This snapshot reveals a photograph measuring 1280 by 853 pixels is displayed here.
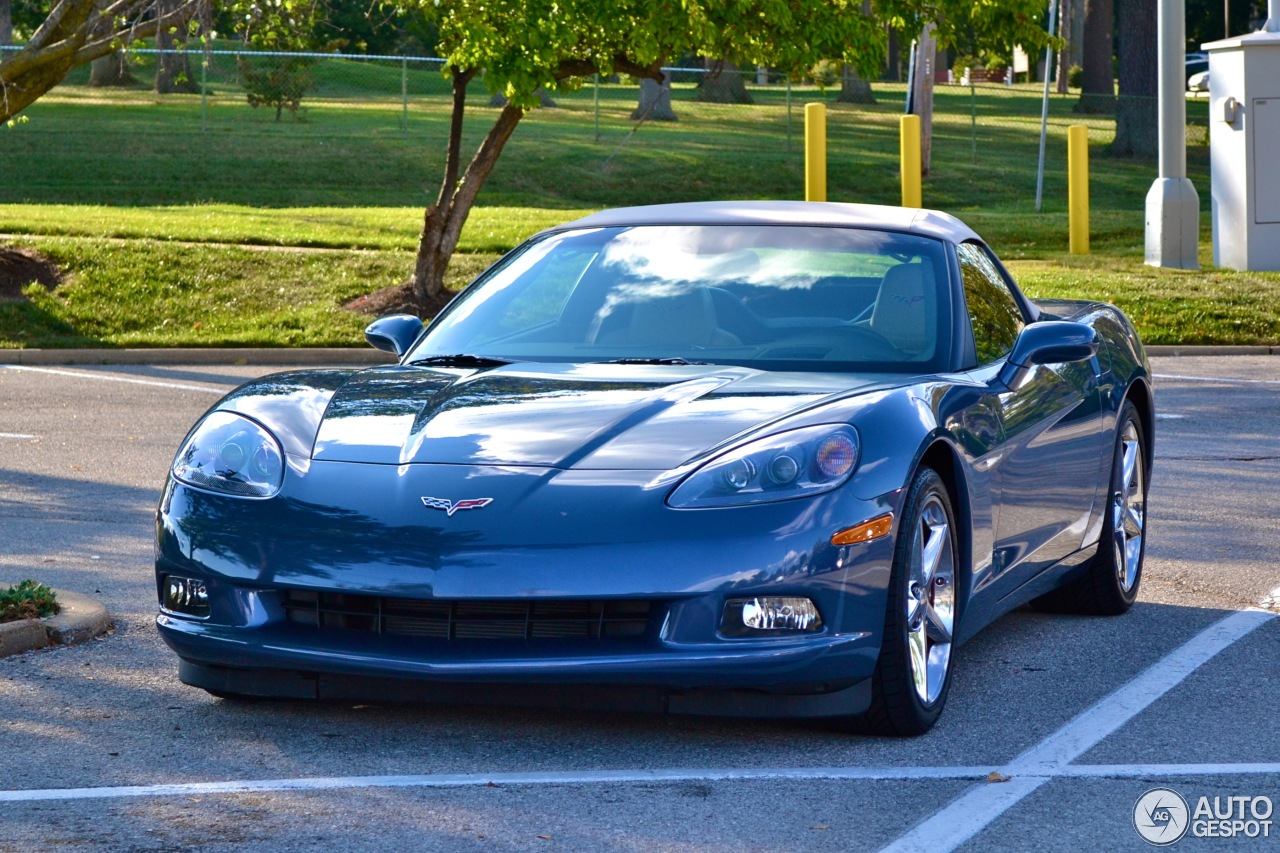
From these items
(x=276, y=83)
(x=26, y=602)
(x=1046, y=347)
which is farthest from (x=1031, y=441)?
(x=276, y=83)

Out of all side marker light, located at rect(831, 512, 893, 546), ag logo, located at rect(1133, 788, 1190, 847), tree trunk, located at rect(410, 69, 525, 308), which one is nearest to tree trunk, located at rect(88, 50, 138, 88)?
tree trunk, located at rect(410, 69, 525, 308)

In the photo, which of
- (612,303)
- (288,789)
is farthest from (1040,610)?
(288,789)

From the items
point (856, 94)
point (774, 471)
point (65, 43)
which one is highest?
point (856, 94)

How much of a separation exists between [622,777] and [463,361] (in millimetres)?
1768

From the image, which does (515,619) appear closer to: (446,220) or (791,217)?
(791,217)

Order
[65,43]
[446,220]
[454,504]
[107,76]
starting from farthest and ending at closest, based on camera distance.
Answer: [107,76] < [446,220] < [65,43] < [454,504]

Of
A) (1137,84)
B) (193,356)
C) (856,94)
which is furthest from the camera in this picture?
(856,94)

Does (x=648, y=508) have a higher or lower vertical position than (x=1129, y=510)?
higher

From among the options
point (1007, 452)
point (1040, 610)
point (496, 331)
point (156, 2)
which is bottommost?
point (1040, 610)

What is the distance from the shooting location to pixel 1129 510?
7102 millimetres

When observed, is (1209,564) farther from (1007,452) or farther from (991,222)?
(991,222)

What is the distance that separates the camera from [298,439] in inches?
195

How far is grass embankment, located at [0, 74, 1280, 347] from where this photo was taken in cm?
1848

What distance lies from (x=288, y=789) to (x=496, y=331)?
6.74 ft
